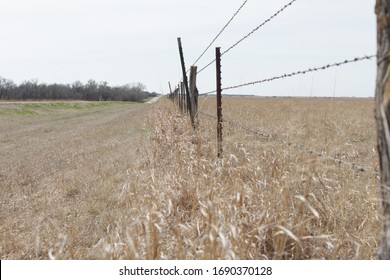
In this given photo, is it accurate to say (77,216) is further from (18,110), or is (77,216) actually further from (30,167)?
(18,110)

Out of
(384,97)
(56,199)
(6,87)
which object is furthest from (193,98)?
(6,87)

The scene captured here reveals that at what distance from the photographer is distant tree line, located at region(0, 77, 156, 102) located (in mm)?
86062

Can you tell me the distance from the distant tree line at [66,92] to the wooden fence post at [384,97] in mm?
92610

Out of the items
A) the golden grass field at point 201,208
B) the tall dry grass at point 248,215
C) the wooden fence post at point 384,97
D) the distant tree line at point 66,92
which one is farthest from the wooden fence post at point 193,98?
the distant tree line at point 66,92

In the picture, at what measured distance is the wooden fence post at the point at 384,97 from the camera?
1.22 metres

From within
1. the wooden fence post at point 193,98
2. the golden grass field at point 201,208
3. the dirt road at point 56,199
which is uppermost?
the wooden fence post at point 193,98

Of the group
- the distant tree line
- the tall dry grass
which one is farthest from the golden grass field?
the distant tree line

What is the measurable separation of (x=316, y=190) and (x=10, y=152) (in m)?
7.87

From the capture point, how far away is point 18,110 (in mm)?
26781

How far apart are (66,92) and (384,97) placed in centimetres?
10839

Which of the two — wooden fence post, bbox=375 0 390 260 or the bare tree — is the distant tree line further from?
wooden fence post, bbox=375 0 390 260

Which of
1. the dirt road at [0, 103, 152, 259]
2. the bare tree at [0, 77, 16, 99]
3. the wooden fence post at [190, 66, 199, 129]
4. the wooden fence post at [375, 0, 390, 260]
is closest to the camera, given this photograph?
the wooden fence post at [375, 0, 390, 260]

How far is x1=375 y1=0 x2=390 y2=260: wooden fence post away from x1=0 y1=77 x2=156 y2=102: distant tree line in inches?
3646

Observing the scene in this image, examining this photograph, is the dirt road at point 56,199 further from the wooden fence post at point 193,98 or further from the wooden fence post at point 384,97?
the wooden fence post at point 384,97
